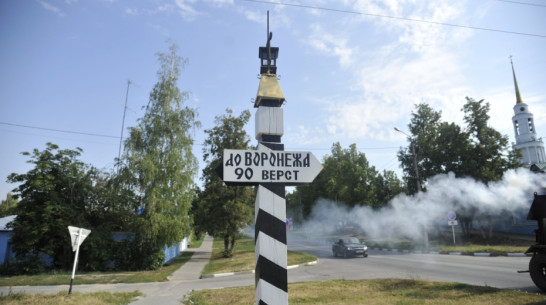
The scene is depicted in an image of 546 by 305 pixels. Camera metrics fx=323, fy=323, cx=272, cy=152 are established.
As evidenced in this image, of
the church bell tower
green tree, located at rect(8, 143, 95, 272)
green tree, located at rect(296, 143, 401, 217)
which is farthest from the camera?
green tree, located at rect(296, 143, 401, 217)

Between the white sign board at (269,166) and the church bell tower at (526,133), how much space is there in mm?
44335

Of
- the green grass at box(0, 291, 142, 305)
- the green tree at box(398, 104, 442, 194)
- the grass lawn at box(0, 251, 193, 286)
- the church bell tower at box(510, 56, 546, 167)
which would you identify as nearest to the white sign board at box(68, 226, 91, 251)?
the green grass at box(0, 291, 142, 305)

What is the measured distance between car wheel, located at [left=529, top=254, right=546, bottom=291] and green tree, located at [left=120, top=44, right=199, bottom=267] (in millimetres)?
17005

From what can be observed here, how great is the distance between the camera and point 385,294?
865 cm

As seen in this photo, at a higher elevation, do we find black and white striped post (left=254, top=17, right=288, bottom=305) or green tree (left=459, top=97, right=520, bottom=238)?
green tree (left=459, top=97, right=520, bottom=238)

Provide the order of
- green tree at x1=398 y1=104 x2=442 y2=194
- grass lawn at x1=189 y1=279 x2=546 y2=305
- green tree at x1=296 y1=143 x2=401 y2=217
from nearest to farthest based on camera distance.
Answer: grass lawn at x1=189 y1=279 x2=546 y2=305, green tree at x1=398 y1=104 x2=442 y2=194, green tree at x1=296 y1=143 x2=401 y2=217

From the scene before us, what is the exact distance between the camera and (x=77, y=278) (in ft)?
52.2

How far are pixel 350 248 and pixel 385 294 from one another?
45.3 feet

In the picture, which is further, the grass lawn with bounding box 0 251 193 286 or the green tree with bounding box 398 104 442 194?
the green tree with bounding box 398 104 442 194

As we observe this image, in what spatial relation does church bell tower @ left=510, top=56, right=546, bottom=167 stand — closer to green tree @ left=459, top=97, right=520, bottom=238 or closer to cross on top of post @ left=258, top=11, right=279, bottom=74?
green tree @ left=459, top=97, right=520, bottom=238

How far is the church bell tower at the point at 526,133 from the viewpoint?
38312 millimetres

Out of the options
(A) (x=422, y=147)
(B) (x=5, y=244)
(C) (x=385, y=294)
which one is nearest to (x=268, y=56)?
(C) (x=385, y=294)

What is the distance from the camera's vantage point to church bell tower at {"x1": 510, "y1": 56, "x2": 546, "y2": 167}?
1508 inches

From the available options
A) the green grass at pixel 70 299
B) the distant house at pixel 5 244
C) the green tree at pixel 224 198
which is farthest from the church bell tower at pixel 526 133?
the distant house at pixel 5 244
